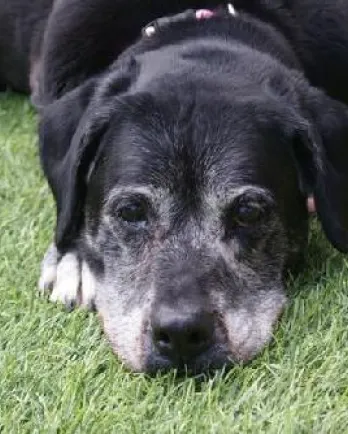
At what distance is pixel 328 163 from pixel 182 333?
799 millimetres

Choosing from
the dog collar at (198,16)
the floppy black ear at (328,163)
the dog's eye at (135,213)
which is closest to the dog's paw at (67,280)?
the dog's eye at (135,213)

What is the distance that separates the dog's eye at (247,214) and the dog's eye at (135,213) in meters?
0.28

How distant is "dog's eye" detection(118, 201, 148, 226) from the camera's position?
281 cm

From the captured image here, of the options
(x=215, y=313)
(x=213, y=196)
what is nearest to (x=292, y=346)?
(x=215, y=313)

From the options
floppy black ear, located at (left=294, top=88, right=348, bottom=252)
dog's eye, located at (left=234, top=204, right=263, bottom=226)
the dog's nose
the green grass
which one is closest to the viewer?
the green grass

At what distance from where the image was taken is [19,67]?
503 cm

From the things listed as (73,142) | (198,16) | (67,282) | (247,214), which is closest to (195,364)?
(247,214)

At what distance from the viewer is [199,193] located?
2764 mm

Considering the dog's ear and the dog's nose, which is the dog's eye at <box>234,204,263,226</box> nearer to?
the dog's nose

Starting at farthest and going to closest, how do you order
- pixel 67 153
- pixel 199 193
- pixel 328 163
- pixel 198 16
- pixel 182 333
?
pixel 198 16 → pixel 67 153 → pixel 328 163 → pixel 199 193 → pixel 182 333

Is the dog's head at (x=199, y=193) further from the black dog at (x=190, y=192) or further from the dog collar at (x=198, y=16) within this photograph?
the dog collar at (x=198, y=16)

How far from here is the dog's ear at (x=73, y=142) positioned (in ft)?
9.71

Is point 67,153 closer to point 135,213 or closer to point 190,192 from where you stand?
point 135,213

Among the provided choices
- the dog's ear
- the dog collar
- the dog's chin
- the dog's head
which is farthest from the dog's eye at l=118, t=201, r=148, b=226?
the dog collar
